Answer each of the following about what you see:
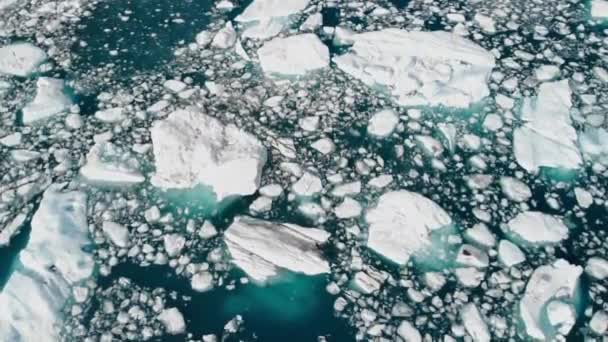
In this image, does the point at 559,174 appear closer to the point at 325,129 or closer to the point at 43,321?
the point at 325,129

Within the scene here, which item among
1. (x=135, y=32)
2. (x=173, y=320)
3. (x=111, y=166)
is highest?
(x=135, y=32)

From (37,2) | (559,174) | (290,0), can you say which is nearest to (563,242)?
(559,174)

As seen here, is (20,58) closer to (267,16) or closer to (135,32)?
(135,32)

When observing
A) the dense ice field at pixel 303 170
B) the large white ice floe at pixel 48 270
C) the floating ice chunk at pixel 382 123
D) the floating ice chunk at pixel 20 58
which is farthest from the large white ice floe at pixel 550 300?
the floating ice chunk at pixel 20 58

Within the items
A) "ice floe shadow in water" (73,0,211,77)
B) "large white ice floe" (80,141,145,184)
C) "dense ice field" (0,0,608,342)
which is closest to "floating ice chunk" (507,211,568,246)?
"dense ice field" (0,0,608,342)

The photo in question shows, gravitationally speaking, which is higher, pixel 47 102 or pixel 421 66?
pixel 421 66

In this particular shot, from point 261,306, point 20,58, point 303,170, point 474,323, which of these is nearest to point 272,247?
point 261,306

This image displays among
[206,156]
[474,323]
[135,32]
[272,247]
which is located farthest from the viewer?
[135,32]

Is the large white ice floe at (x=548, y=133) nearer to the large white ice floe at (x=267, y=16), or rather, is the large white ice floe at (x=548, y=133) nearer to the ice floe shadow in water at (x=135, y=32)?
the large white ice floe at (x=267, y=16)
